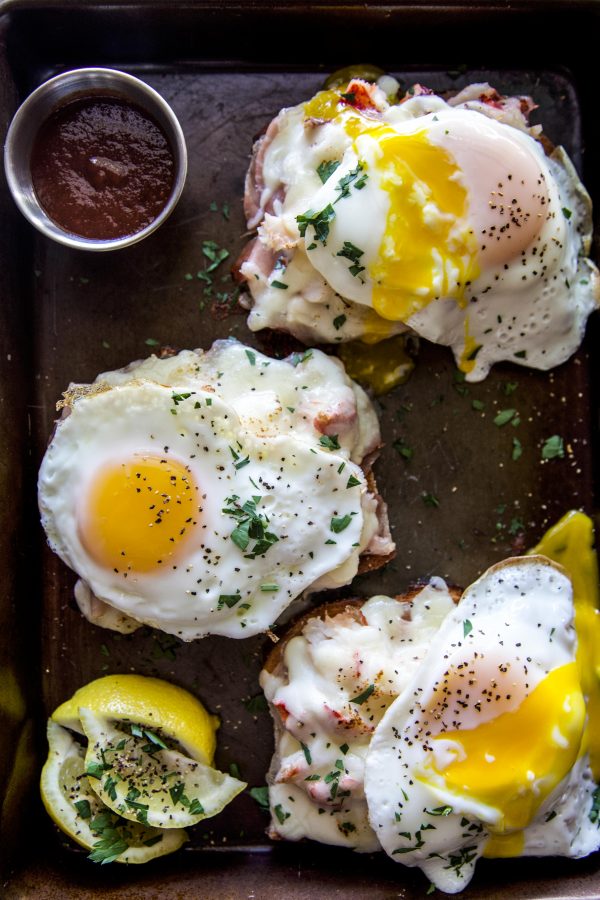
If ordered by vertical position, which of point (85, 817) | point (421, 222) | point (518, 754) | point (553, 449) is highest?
point (421, 222)

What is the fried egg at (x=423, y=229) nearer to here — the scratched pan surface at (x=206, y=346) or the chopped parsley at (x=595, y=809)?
the scratched pan surface at (x=206, y=346)

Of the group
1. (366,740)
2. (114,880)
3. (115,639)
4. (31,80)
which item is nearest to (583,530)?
(366,740)

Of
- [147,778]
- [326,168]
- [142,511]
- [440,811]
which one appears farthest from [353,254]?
[147,778]

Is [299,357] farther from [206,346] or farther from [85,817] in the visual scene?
[85,817]

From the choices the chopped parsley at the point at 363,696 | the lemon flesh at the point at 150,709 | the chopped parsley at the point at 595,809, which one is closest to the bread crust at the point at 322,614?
the chopped parsley at the point at 363,696

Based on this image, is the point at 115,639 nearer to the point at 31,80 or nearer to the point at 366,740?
the point at 366,740

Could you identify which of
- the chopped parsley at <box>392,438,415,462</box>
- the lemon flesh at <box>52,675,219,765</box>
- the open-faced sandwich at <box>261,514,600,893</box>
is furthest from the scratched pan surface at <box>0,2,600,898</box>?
the open-faced sandwich at <box>261,514,600,893</box>
